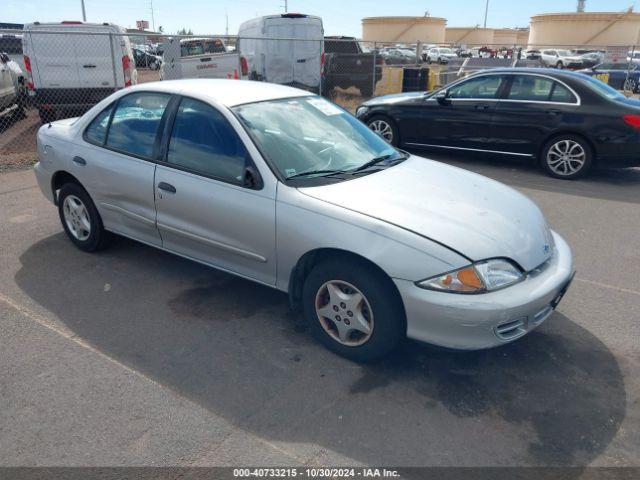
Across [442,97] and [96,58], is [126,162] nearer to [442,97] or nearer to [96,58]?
[442,97]

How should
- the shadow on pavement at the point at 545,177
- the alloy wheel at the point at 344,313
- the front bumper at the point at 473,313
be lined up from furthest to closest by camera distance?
1. the shadow on pavement at the point at 545,177
2. the alloy wheel at the point at 344,313
3. the front bumper at the point at 473,313

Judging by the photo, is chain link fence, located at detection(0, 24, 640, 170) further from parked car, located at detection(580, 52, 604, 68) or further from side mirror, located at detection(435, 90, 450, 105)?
parked car, located at detection(580, 52, 604, 68)

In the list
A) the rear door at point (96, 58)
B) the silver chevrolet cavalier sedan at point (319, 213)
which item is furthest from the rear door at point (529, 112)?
the rear door at point (96, 58)

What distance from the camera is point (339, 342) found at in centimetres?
338

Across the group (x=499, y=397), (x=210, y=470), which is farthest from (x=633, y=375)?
(x=210, y=470)

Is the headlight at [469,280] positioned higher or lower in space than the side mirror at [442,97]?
lower

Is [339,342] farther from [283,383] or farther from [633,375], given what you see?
[633,375]

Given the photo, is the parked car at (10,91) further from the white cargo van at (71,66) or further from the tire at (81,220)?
the tire at (81,220)

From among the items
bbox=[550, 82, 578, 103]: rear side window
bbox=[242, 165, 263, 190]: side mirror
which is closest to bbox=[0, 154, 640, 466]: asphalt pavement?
bbox=[242, 165, 263, 190]: side mirror

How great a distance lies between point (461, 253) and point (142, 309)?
7.78 feet

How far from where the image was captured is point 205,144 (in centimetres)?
387

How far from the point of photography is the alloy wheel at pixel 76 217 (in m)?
4.84

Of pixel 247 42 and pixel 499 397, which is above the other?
pixel 247 42

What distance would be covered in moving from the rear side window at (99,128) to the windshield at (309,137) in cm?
142
